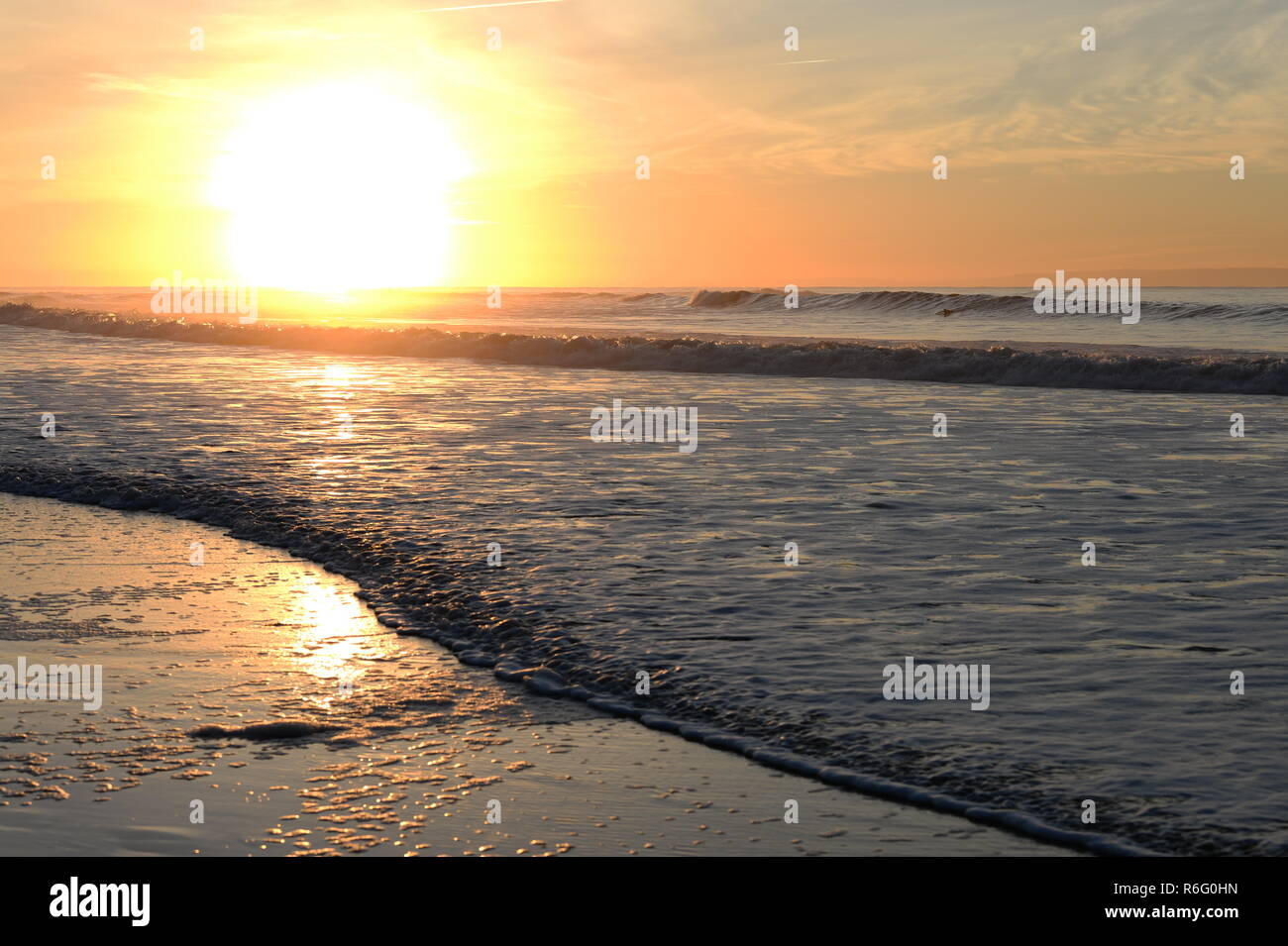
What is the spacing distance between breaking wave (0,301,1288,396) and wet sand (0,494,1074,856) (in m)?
23.5

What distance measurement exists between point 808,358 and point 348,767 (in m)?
28.4

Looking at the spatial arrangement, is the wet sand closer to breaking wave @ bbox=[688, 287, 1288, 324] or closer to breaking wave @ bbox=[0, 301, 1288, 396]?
breaking wave @ bbox=[0, 301, 1288, 396]

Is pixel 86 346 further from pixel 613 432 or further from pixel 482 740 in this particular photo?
pixel 482 740

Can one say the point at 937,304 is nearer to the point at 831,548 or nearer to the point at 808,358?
the point at 808,358

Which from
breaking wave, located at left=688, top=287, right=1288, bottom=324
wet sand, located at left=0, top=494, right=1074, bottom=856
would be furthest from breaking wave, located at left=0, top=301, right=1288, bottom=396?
breaking wave, located at left=688, top=287, right=1288, bottom=324

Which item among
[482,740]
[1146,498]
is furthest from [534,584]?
[1146,498]

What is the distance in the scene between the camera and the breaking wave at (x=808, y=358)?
27078 mm

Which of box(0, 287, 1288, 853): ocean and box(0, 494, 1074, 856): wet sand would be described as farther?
box(0, 287, 1288, 853): ocean

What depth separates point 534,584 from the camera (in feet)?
28.6

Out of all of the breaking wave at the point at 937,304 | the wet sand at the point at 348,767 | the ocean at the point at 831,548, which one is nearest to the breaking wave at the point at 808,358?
the ocean at the point at 831,548

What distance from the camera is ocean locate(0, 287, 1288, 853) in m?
5.72
